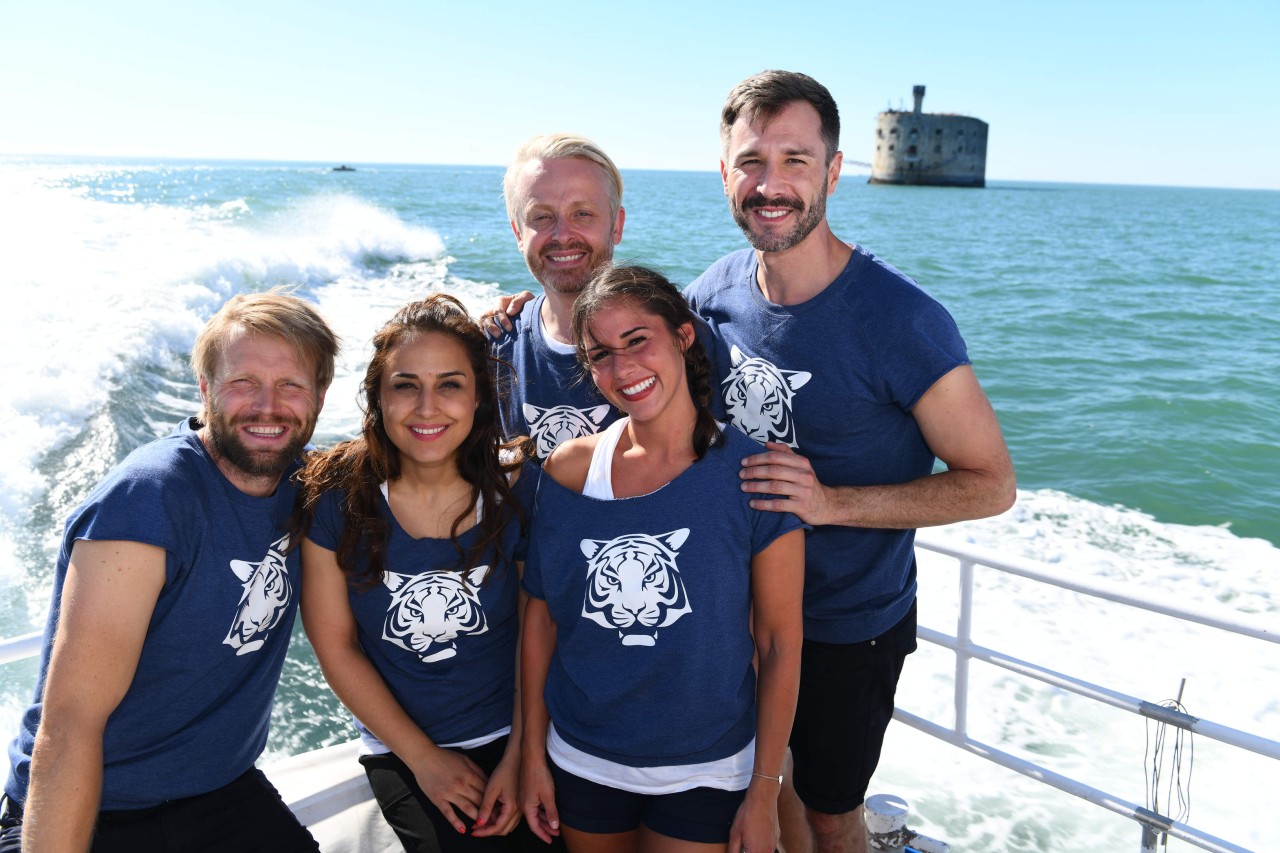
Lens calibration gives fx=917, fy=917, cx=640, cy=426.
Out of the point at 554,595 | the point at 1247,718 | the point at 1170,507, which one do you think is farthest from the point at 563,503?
the point at 1170,507

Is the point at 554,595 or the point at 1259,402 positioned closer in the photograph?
the point at 554,595

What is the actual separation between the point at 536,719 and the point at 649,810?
1.12 ft

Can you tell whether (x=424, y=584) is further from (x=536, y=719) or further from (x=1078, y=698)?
(x=1078, y=698)

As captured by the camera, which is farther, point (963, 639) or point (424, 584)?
point (963, 639)

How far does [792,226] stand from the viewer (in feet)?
7.77

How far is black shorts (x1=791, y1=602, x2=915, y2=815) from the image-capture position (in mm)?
2412

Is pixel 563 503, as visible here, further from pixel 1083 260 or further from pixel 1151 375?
pixel 1083 260

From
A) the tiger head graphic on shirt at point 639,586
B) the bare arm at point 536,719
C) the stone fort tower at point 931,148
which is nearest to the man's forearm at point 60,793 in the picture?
the bare arm at point 536,719

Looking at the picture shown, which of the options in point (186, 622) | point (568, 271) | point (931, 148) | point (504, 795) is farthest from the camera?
point (931, 148)

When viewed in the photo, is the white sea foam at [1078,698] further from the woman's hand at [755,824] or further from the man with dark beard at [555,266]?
the man with dark beard at [555,266]

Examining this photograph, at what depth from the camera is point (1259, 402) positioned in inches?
575

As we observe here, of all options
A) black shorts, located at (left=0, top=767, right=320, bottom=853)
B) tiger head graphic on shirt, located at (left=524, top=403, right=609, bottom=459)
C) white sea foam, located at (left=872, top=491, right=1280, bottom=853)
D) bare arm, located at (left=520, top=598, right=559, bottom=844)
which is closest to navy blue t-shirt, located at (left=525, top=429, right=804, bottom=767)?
bare arm, located at (left=520, top=598, right=559, bottom=844)

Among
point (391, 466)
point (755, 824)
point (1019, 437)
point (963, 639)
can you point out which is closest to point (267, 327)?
point (391, 466)

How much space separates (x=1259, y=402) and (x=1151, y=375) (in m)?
1.81
